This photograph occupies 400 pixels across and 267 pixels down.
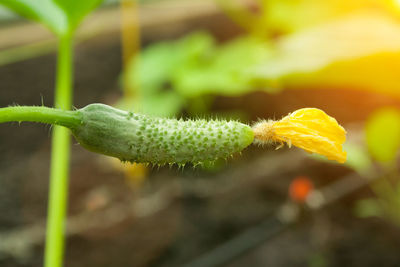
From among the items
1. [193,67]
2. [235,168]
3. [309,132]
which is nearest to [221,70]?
[193,67]

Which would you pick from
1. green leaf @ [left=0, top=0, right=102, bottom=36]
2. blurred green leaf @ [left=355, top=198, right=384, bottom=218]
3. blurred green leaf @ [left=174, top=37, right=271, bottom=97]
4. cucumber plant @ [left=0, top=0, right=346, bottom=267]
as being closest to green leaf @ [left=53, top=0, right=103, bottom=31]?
green leaf @ [left=0, top=0, right=102, bottom=36]

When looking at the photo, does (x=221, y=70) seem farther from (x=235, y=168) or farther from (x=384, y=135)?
(x=384, y=135)

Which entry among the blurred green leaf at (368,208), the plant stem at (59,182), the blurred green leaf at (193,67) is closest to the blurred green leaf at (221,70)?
the blurred green leaf at (193,67)

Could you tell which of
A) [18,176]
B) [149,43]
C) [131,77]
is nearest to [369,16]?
[131,77]

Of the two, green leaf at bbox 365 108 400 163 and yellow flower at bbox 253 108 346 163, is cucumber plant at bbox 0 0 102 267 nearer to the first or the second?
yellow flower at bbox 253 108 346 163

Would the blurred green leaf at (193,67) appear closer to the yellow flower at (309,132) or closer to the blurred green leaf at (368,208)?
the blurred green leaf at (368,208)

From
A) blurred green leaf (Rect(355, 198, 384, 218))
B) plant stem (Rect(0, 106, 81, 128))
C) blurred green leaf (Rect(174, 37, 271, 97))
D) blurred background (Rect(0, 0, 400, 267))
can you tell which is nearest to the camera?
plant stem (Rect(0, 106, 81, 128))
